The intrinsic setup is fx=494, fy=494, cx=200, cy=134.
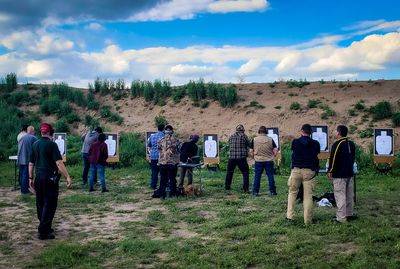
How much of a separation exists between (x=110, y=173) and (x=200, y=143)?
5.96 meters

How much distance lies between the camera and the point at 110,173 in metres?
17.7

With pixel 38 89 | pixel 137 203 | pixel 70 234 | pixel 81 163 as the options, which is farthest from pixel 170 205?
pixel 38 89

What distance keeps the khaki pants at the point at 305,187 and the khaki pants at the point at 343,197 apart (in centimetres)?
48

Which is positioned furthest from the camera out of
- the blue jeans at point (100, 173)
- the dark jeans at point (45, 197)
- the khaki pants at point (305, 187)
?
the blue jeans at point (100, 173)

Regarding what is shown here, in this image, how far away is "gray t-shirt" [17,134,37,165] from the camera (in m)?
12.3

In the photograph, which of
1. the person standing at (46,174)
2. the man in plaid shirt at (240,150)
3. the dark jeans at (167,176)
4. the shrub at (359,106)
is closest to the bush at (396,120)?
the shrub at (359,106)

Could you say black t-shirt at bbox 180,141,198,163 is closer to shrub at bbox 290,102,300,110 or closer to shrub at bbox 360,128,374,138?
shrub at bbox 360,128,374,138

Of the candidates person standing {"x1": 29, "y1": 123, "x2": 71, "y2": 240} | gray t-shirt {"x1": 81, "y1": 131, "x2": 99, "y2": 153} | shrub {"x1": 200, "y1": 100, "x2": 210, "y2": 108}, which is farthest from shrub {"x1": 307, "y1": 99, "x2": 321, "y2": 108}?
person standing {"x1": 29, "y1": 123, "x2": 71, "y2": 240}

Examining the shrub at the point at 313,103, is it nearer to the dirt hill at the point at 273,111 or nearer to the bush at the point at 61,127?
the dirt hill at the point at 273,111

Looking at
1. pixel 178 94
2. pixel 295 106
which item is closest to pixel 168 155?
pixel 295 106

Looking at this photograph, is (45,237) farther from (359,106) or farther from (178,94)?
(178,94)

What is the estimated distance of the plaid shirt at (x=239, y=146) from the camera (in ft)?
41.9

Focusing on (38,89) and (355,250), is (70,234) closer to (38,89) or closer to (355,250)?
→ (355,250)

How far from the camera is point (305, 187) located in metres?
8.91
